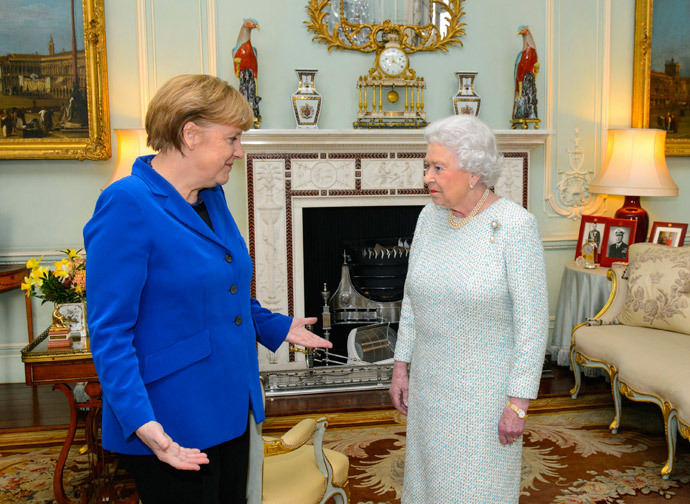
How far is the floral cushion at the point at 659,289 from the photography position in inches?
139

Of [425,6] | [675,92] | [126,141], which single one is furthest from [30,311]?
[675,92]

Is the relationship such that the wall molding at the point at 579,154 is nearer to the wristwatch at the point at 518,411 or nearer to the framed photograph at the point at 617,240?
the framed photograph at the point at 617,240

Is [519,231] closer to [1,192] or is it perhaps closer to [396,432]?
[396,432]

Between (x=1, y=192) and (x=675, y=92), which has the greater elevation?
(x=675, y=92)

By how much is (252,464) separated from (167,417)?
0.33 m

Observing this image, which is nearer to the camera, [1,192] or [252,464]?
[252,464]

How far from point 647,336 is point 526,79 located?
2.02 metres

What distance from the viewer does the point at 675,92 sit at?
5.00m

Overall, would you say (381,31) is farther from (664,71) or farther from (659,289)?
(659,289)

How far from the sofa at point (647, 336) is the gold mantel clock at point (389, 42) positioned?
177cm

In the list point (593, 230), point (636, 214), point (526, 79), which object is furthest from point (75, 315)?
point (636, 214)

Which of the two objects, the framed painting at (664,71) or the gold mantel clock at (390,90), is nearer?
the gold mantel clock at (390,90)

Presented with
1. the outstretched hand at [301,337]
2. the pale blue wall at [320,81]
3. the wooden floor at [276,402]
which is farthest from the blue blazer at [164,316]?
the pale blue wall at [320,81]

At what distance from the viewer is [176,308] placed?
1400mm
